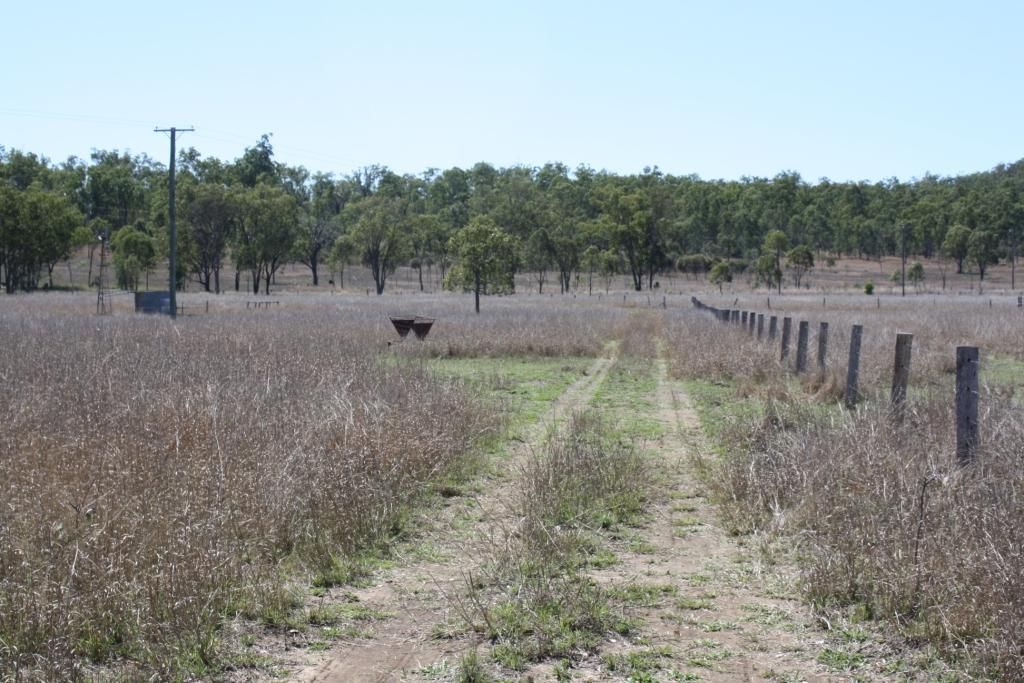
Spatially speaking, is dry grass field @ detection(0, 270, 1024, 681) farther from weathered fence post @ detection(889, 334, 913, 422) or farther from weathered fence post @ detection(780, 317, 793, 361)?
weathered fence post @ detection(780, 317, 793, 361)

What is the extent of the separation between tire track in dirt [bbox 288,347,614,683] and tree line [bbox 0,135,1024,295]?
89.9 feet

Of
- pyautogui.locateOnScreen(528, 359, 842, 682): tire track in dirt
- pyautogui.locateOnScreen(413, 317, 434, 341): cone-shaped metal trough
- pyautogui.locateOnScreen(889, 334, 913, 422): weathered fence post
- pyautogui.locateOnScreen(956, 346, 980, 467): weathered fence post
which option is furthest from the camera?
pyautogui.locateOnScreen(413, 317, 434, 341): cone-shaped metal trough

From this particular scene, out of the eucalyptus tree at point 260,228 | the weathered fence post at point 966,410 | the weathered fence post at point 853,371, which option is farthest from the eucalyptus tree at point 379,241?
the weathered fence post at point 966,410

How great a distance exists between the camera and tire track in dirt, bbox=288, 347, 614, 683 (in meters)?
4.54

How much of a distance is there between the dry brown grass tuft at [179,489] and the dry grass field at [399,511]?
0.02 m

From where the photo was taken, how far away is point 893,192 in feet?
455

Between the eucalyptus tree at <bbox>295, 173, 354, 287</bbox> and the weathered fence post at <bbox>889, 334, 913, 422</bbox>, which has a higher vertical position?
the eucalyptus tree at <bbox>295, 173, 354, 287</bbox>

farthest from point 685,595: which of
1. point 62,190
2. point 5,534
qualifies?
point 62,190

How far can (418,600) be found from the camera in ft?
18.1

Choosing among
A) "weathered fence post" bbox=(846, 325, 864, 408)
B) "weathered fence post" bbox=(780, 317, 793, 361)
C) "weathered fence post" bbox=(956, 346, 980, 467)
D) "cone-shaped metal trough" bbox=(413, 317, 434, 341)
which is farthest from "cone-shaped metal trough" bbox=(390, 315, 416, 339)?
"weathered fence post" bbox=(956, 346, 980, 467)

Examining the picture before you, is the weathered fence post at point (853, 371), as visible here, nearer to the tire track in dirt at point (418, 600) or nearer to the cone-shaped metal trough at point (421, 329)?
the tire track in dirt at point (418, 600)

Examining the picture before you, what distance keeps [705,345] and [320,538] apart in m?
13.9

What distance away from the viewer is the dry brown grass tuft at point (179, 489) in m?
4.58

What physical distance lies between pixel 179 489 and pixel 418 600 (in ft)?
5.73
